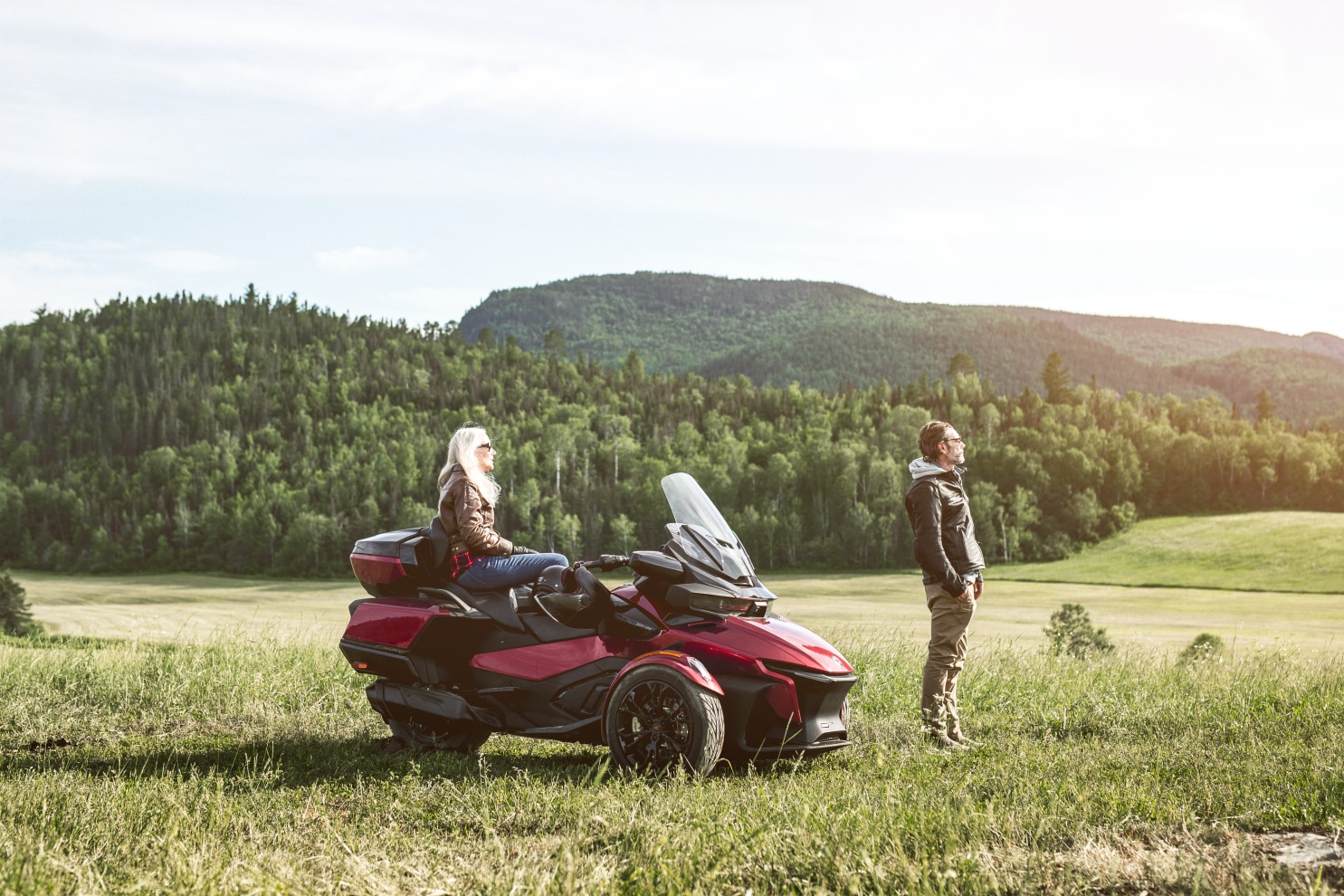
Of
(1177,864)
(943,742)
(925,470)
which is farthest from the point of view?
(925,470)

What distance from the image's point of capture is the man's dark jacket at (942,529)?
817 centimetres

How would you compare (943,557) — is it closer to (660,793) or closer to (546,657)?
(546,657)

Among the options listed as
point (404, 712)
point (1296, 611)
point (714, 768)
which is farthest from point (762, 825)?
point (1296, 611)

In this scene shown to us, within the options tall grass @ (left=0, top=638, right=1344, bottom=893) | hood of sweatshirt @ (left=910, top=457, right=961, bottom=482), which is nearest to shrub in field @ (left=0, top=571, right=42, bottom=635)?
tall grass @ (left=0, top=638, right=1344, bottom=893)

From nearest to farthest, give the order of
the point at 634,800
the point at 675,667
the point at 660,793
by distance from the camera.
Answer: the point at 634,800 → the point at 660,793 → the point at 675,667

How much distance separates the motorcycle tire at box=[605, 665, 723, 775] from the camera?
20.9 feet

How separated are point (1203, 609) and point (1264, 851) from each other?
81256 mm

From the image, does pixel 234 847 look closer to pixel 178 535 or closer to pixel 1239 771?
pixel 1239 771

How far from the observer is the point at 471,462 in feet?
25.3

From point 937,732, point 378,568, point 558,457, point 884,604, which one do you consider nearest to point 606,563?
point 378,568

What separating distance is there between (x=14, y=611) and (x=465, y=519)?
49427 mm

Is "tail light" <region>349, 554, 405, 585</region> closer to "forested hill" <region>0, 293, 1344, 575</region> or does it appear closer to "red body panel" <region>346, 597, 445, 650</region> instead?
"red body panel" <region>346, 597, 445, 650</region>

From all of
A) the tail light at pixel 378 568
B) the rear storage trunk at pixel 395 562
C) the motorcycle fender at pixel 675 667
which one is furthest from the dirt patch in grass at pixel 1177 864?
the tail light at pixel 378 568

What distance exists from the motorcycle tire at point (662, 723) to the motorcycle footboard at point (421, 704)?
1.19m
